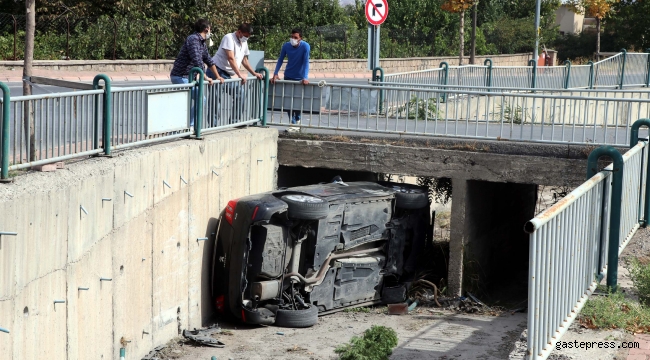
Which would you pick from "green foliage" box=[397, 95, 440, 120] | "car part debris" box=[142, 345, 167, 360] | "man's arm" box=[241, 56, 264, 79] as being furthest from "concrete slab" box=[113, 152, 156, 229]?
"green foliage" box=[397, 95, 440, 120]

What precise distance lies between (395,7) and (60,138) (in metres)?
36.3

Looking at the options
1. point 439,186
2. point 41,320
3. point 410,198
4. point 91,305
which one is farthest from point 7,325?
point 439,186

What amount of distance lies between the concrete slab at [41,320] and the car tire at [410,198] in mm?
5656

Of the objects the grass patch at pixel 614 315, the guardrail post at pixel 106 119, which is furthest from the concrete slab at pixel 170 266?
the grass patch at pixel 614 315

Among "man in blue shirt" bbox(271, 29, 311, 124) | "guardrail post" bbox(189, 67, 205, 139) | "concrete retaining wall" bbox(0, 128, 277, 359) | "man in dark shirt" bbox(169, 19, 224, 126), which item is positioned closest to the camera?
"concrete retaining wall" bbox(0, 128, 277, 359)

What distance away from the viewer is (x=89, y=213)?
286 inches

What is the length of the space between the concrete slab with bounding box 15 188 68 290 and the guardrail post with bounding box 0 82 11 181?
0.32 m

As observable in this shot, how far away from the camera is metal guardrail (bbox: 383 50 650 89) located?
56.5ft

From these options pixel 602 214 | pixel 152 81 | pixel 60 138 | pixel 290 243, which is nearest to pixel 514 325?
pixel 290 243

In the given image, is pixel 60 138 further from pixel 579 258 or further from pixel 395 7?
pixel 395 7

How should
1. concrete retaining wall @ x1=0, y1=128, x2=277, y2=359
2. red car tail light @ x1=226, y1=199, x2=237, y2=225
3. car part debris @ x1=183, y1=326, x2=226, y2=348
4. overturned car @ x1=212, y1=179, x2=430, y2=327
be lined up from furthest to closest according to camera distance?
red car tail light @ x1=226, y1=199, x2=237, y2=225 < overturned car @ x1=212, y1=179, x2=430, y2=327 < car part debris @ x1=183, y1=326, x2=226, y2=348 < concrete retaining wall @ x1=0, y1=128, x2=277, y2=359

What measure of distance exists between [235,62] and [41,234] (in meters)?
5.39

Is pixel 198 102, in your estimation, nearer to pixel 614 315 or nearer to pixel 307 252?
pixel 307 252

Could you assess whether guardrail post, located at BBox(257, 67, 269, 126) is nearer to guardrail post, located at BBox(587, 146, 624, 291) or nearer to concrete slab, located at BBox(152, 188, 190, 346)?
concrete slab, located at BBox(152, 188, 190, 346)
